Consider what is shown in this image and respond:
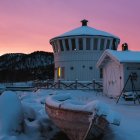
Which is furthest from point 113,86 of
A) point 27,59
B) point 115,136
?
point 27,59

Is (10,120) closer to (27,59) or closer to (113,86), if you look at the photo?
(113,86)

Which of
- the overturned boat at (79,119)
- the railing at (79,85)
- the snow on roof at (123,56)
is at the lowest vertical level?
the railing at (79,85)

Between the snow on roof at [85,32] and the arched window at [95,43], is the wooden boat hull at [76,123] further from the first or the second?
the snow on roof at [85,32]

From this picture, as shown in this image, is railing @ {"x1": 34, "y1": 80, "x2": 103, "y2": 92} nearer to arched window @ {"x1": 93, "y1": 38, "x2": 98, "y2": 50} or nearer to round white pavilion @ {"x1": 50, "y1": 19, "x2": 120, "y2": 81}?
round white pavilion @ {"x1": 50, "y1": 19, "x2": 120, "y2": 81}

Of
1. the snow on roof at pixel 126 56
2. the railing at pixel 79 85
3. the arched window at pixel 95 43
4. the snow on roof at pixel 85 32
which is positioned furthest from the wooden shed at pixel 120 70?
the snow on roof at pixel 85 32

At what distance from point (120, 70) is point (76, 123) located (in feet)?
54.1

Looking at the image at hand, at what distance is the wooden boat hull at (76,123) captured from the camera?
9.79m

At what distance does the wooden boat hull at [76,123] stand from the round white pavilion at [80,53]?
29.7 metres

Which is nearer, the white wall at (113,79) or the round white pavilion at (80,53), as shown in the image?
the white wall at (113,79)

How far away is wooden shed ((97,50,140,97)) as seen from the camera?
84.3 feet

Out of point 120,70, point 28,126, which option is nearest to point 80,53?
point 120,70

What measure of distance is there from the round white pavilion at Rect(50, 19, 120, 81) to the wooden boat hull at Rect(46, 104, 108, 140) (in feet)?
97.6

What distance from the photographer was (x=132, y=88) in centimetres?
2477

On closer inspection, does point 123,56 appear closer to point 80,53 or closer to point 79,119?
point 80,53
